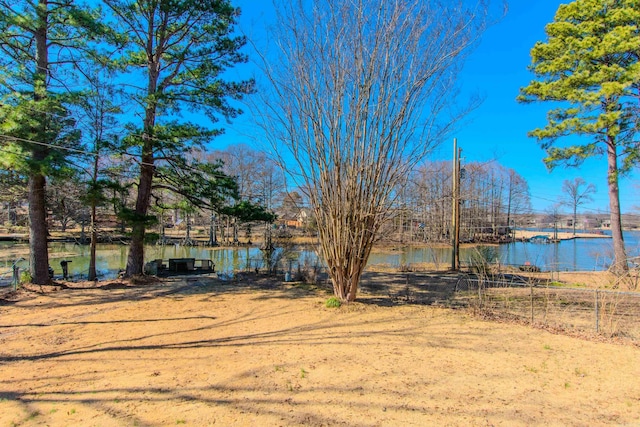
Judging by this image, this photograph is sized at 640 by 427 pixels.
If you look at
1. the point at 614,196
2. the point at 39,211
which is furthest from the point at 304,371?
the point at 614,196

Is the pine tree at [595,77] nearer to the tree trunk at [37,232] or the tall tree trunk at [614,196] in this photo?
the tall tree trunk at [614,196]

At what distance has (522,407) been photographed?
305 cm

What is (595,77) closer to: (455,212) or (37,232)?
(455,212)

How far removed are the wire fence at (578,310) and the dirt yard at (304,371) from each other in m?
0.67

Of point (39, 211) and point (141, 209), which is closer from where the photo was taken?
point (39, 211)

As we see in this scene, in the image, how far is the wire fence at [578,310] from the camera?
5.59 metres

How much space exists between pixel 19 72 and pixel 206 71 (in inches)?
187

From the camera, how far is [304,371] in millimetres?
3785

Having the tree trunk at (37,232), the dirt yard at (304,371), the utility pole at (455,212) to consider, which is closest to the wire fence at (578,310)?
the dirt yard at (304,371)

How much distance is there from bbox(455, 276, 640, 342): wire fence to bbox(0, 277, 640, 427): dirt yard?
2.20 ft

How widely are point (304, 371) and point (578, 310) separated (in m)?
6.92

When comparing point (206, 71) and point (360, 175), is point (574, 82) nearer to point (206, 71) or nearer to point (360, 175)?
point (360, 175)

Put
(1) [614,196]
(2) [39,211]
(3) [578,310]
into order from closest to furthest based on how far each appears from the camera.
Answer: (3) [578,310] → (2) [39,211] → (1) [614,196]

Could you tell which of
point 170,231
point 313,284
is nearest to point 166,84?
point 313,284
